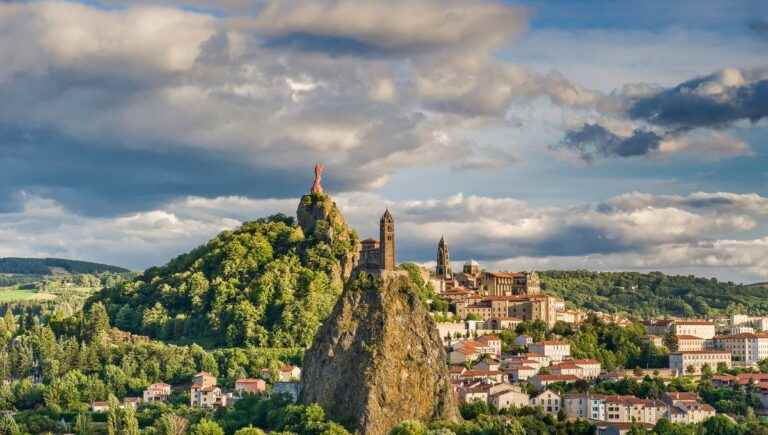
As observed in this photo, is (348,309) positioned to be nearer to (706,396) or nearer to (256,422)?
(256,422)

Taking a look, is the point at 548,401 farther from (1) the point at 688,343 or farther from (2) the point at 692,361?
(1) the point at 688,343

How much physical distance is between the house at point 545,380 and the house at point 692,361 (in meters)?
12.9

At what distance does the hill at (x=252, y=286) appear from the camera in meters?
119

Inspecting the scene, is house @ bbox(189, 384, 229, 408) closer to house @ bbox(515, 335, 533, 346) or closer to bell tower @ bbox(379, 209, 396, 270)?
bell tower @ bbox(379, 209, 396, 270)

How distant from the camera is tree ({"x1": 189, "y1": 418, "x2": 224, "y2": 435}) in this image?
82188 millimetres

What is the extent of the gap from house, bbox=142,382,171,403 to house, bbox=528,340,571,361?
1265 inches

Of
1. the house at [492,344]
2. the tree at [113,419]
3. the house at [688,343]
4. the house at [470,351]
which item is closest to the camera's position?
the tree at [113,419]

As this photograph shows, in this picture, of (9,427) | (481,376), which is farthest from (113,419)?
(481,376)

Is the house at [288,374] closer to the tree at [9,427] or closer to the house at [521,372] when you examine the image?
the house at [521,372]

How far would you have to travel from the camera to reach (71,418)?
95.1m

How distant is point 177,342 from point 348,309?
3245 cm

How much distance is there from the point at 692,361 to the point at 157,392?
46.0m

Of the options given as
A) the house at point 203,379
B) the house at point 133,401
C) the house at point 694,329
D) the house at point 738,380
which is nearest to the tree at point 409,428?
the house at point 133,401

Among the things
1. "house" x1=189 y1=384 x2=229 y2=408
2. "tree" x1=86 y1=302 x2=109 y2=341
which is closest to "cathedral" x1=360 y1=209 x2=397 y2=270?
"house" x1=189 y1=384 x2=229 y2=408
